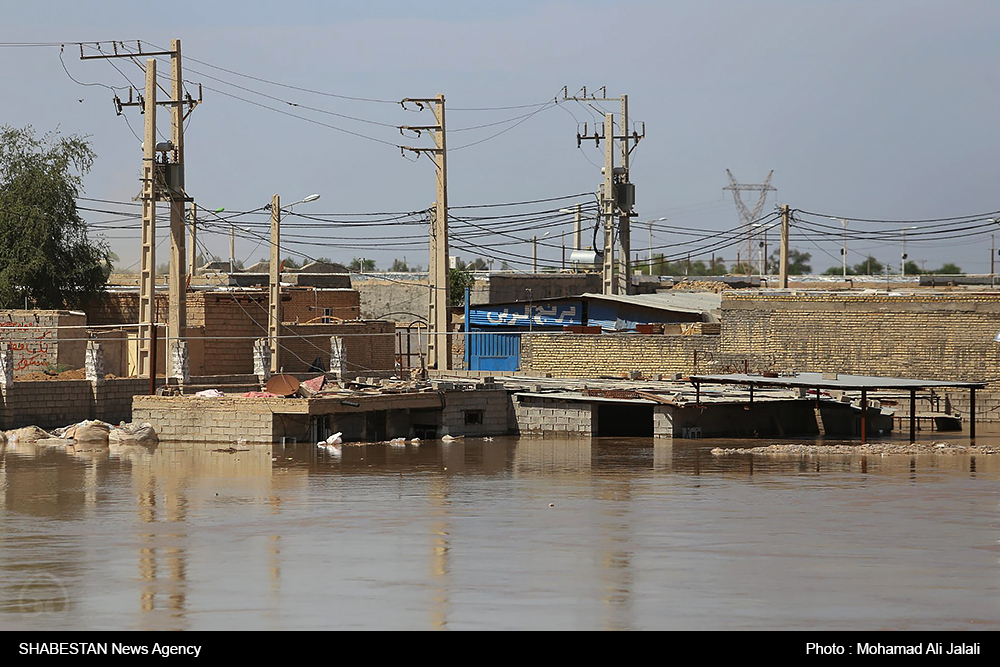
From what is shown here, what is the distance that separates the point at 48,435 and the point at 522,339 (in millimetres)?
16232

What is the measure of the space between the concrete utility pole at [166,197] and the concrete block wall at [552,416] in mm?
8366

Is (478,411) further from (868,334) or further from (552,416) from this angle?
(868,334)

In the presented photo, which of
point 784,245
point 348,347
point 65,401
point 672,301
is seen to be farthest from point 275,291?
point 784,245

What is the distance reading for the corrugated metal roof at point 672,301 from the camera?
136ft

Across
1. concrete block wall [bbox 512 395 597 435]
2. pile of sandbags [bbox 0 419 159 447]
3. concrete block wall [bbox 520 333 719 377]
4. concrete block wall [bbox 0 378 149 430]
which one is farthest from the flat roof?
concrete block wall [bbox 0 378 149 430]

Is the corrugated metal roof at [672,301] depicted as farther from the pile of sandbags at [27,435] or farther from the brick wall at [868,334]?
the pile of sandbags at [27,435]

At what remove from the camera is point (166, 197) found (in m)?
31.8

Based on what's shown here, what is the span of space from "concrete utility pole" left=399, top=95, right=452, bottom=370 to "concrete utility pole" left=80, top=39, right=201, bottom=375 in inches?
294

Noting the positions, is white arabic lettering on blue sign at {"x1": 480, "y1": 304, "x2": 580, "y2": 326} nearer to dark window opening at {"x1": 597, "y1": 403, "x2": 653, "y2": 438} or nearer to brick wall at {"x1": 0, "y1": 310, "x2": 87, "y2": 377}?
dark window opening at {"x1": 597, "y1": 403, "x2": 653, "y2": 438}

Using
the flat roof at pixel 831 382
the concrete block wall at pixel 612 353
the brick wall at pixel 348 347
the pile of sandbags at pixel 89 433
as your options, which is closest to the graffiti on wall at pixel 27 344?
the pile of sandbags at pixel 89 433

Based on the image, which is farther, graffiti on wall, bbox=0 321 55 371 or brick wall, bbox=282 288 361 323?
brick wall, bbox=282 288 361 323

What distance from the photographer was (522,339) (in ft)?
131

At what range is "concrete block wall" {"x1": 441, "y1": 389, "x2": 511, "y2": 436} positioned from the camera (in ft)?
98.8

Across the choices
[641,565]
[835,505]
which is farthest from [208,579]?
[835,505]
